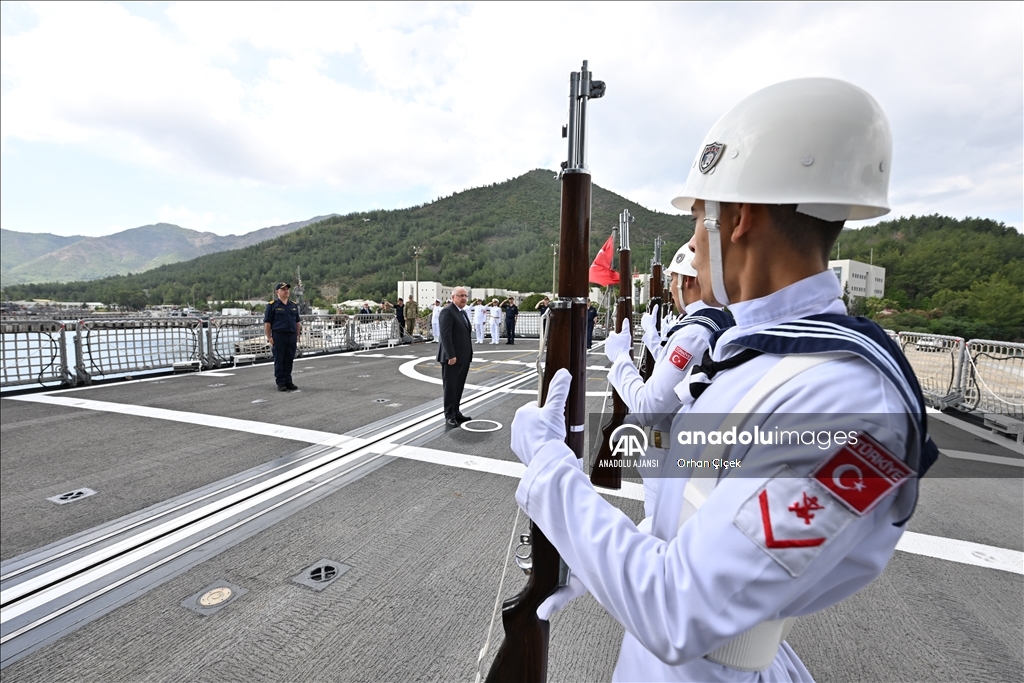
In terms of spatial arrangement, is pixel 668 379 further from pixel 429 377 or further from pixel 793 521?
pixel 429 377

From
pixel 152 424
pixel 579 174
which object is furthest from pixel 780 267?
pixel 152 424

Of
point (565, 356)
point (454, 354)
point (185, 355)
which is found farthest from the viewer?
point (185, 355)

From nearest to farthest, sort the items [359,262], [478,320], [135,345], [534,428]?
[534,428]
[135,345]
[478,320]
[359,262]

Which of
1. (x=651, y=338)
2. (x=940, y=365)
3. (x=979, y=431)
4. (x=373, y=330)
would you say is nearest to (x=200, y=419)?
(x=651, y=338)

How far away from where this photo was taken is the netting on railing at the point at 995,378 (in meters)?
7.30

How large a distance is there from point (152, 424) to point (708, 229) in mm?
7269

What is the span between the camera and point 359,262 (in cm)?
11344

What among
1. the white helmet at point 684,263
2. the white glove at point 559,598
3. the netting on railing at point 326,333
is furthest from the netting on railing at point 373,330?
the white glove at point 559,598

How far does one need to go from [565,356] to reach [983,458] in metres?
7.16

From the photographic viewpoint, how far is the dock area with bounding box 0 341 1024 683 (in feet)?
7.34

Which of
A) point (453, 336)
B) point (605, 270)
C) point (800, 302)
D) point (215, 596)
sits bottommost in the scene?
point (215, 596)

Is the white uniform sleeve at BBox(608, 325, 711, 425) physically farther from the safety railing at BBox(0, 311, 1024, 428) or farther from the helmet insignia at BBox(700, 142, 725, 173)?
the safety railing at BBox(0, 311, 1024, 428)

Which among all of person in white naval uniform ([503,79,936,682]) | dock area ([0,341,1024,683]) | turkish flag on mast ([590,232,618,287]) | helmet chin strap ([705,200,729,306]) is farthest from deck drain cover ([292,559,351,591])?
turkish flag on mast ([590,232,618,287])

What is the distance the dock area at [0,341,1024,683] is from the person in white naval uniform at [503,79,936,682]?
1778mm
